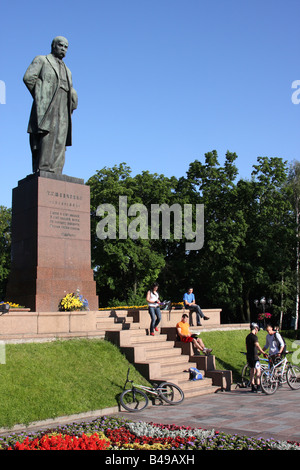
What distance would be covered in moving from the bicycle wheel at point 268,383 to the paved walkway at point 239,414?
0.20 meters

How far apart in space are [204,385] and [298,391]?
8.95ft

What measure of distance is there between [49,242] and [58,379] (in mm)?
5490

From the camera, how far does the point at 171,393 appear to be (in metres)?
12.1

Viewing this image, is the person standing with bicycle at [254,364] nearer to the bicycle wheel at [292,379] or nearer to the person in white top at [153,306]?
the bicycle wheel at [292,379]

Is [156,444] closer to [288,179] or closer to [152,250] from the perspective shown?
[152,250]

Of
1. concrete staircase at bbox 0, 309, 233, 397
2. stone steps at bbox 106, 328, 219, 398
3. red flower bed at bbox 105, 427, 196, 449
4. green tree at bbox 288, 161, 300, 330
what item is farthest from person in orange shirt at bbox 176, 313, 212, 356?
green tree at bbox 288, 161, 300, 330

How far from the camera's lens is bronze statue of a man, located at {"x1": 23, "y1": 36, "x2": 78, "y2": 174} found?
16.9m

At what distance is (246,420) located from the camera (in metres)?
9.90

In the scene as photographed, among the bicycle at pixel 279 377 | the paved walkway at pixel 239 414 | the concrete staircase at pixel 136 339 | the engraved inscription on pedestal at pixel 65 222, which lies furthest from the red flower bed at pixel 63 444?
the engraved inscription on pedestal at pixel 65 222

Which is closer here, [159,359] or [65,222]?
[159,359]

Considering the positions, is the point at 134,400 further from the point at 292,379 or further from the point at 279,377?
the point at 292,379

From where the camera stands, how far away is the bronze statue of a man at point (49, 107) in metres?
16.9

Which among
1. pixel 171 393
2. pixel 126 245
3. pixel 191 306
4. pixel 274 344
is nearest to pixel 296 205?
pixel 126 245
